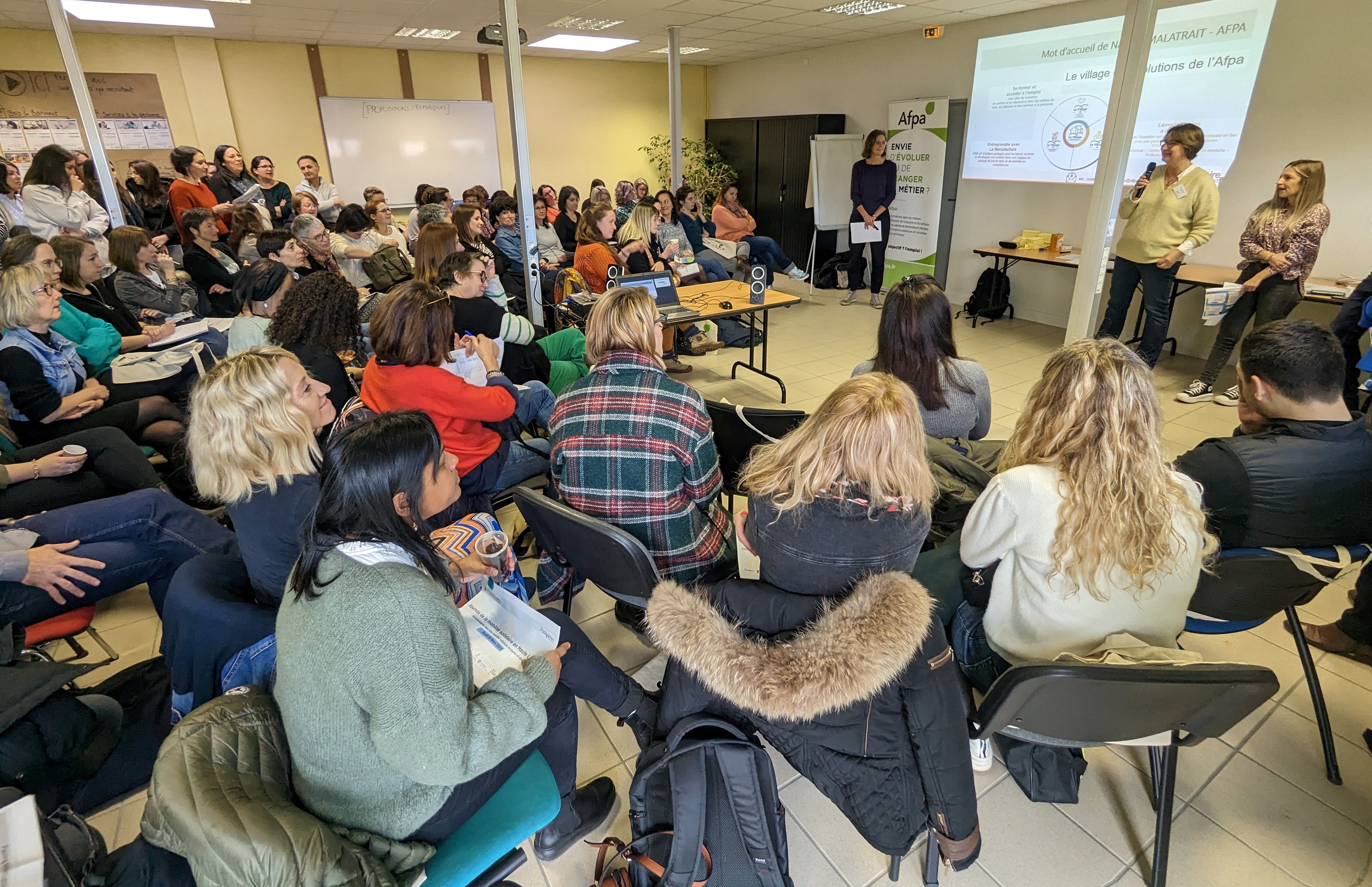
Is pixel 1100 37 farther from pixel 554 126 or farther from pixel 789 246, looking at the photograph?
pixel 554 126

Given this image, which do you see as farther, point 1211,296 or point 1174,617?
point 1211,296

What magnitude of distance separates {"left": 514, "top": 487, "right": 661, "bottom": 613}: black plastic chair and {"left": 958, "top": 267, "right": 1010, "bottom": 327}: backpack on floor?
223 inches

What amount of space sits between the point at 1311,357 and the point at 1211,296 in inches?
130

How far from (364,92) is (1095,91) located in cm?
793

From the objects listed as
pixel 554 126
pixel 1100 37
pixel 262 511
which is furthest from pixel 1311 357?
pixel 554 126

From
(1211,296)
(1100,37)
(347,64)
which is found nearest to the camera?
(1211,296)

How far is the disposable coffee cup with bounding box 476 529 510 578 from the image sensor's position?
1694 millimetres

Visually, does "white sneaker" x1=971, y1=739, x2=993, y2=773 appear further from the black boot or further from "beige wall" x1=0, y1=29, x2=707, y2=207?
"beige wall" x1=0, y1=29, x2=707, y2=207

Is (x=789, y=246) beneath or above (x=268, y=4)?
beneath

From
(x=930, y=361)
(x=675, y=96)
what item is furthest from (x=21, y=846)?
(x=675, y=96)

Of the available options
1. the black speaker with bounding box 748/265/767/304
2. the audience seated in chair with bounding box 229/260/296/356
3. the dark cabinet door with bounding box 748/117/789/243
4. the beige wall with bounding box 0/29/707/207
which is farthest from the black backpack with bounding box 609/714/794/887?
the beige wall with bounding box 0/29/707/207

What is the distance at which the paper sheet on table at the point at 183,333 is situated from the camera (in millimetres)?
3355

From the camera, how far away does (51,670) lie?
1313 millimetres

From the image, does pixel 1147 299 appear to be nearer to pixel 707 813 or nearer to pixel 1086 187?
pixel 1086 187
